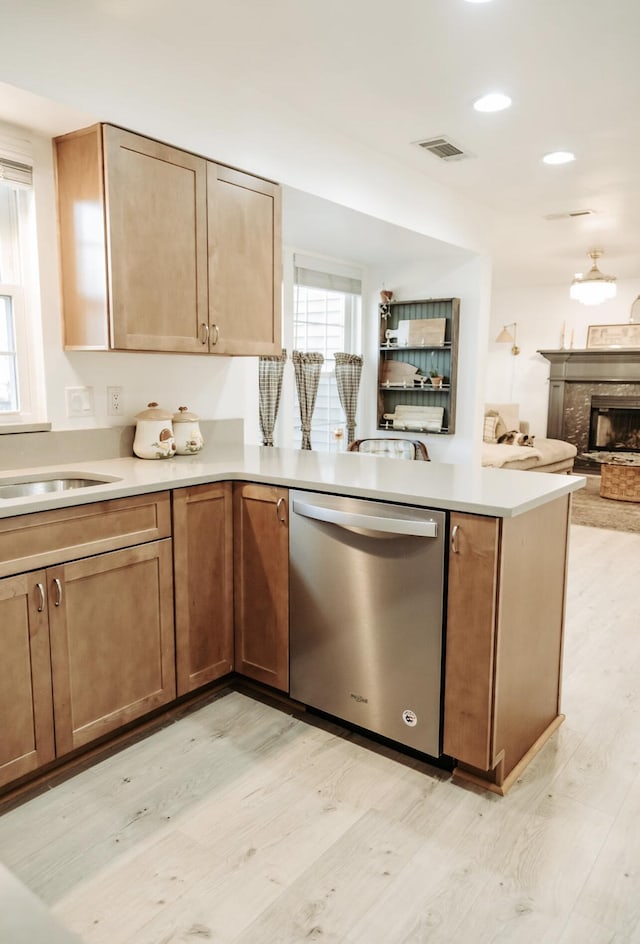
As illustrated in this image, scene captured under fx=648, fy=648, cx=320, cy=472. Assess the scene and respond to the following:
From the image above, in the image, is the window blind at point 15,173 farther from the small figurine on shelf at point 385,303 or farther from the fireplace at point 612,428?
the fireplace at point 612,428

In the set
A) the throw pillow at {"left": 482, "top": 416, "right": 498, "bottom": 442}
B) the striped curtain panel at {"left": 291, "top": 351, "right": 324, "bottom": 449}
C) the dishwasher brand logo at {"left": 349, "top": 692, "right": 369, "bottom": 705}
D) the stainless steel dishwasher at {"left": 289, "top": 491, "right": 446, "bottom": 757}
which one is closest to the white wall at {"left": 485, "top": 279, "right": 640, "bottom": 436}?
the throw pillow at {"left": 482, "top": 416, "right": 498, "bottom": 442}

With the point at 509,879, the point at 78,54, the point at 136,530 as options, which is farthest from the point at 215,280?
the point at 509,879

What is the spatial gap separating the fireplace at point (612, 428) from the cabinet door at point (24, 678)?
7.95 metres

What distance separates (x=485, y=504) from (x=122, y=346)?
4.53ft

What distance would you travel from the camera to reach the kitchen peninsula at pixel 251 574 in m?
1.86

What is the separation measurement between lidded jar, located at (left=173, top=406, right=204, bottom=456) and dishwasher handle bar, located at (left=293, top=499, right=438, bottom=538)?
773mm

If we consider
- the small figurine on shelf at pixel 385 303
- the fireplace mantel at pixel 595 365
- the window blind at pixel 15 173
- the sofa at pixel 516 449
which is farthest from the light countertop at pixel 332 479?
the fireplace mantel at pixel 595 365

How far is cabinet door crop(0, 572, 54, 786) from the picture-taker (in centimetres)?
181

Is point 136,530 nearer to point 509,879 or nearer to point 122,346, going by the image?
point 122,346

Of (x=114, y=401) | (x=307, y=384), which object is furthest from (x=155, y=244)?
(x=307, y=384)

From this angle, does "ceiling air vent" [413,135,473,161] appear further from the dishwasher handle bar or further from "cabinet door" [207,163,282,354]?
the dishwasher handle bar

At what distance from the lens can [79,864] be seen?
1.67 meters

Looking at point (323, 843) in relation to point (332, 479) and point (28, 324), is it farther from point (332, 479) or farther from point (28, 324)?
point (28, 324)

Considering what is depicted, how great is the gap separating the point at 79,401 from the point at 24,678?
1139 mm
